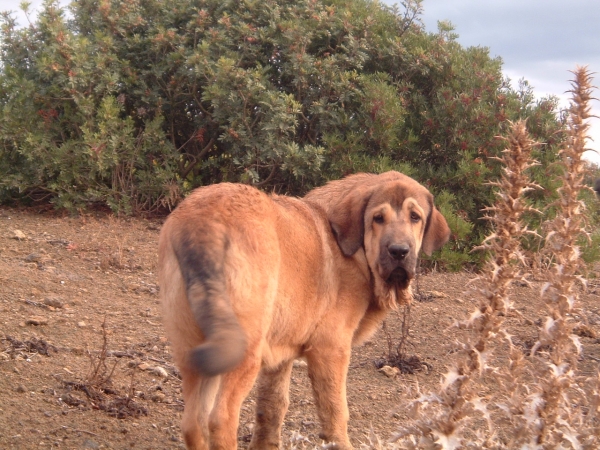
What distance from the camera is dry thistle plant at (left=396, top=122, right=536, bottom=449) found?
116 inches

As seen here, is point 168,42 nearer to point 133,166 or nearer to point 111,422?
point 133,166

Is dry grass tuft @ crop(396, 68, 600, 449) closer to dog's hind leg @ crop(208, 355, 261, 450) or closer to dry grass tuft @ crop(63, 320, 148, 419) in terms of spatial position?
dog's hind leg @ crop(208, 355, 261, 450)

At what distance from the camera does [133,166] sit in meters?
8.97

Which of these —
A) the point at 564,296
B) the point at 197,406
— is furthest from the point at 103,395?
the point at 564,296

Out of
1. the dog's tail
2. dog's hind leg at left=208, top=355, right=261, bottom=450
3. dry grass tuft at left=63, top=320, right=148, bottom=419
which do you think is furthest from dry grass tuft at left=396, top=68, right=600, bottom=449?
dry grass tuft at left=63, top=320, right=148, bottom=419

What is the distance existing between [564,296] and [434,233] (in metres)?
2.15

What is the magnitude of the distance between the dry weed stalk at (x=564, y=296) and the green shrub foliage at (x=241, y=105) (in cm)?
532

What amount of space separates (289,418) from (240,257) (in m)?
2.01

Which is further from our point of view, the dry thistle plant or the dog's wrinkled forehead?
the dog's wrinkled forehead

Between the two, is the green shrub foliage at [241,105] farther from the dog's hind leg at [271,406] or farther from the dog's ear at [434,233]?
the dog's hind leg at [271,406]


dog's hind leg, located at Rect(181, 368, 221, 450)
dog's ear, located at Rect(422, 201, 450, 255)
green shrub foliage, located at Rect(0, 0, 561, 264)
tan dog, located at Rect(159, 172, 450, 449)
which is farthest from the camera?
green shrub foliage, located at Rect(0, 0, 561, 264)

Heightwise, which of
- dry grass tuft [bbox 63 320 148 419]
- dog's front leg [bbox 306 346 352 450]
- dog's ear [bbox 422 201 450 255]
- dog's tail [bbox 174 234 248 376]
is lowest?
dry grass tuft [bbox 63 320 148 419]

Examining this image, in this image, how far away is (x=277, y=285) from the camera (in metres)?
4.09

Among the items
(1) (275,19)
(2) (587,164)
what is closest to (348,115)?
(1) (275,19)
